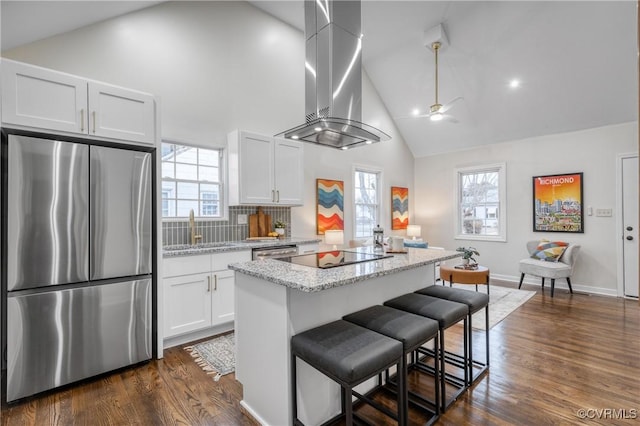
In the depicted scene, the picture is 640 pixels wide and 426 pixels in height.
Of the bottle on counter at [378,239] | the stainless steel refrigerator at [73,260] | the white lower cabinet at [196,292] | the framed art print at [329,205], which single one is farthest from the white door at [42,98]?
the framed art print at [329,205]

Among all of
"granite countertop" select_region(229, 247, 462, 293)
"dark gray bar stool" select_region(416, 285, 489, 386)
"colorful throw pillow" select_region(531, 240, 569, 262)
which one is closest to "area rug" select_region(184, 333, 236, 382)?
"granite countertop" select_region(229, 247, 462, 293)

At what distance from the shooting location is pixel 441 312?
2008mm

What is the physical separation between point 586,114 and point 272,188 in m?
4.96

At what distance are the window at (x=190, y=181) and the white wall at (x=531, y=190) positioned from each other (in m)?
4.79

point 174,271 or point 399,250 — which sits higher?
point 399,250

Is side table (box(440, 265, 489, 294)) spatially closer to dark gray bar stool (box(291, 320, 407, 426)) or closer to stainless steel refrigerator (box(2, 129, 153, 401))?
dark gray bar stool (box(291, 320, 407, 426))

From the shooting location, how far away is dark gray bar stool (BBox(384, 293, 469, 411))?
1.94 meters

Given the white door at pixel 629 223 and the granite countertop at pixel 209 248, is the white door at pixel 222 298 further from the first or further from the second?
the white door at pixel 629 223

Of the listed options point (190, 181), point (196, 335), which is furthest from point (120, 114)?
point (196, 335)

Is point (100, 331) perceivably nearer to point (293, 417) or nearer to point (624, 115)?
point (293, 417)

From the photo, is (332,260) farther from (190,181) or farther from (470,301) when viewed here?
(190,181)

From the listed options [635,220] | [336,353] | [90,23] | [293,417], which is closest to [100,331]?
[293,417]

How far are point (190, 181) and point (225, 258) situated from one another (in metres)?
1.19

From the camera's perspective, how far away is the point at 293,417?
167 cm
